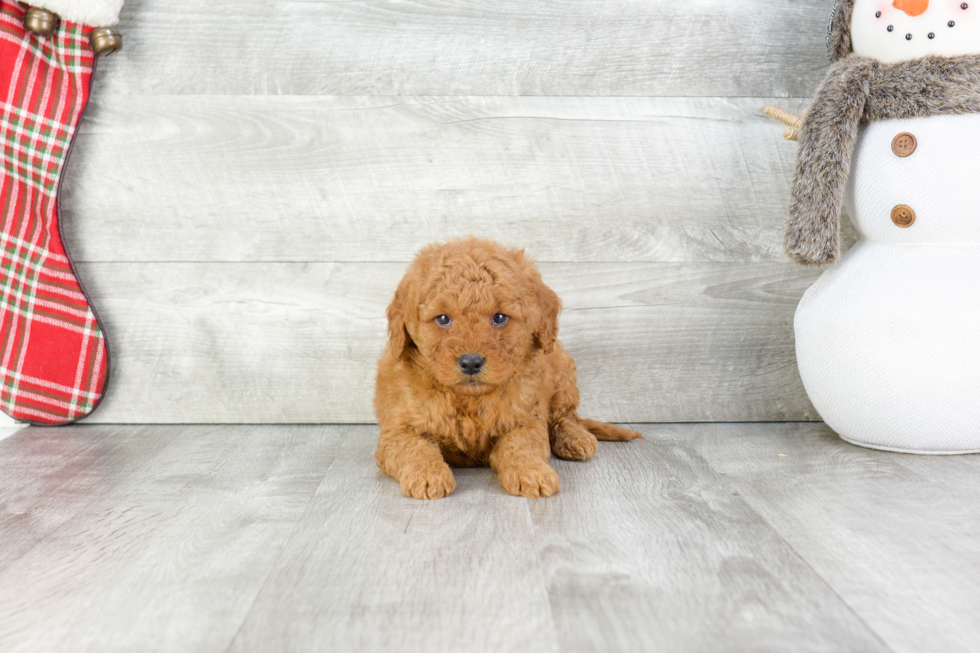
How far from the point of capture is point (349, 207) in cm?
208

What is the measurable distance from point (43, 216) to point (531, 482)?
1522 mm

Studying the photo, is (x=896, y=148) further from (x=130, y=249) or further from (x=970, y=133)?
(x=130, y=249)

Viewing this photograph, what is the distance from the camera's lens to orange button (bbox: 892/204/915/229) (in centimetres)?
173

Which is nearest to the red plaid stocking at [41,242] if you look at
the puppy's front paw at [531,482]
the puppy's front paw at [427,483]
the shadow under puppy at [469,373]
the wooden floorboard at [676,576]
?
the shadow under puppy at [469,373]

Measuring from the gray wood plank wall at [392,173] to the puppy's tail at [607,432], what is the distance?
25 cm

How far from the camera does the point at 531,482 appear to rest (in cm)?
152

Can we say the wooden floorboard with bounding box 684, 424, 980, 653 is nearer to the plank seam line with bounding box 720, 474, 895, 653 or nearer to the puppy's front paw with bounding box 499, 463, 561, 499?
the plank seam line with bounding box 720, 474, 895, 653

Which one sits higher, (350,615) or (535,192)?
(535,192)

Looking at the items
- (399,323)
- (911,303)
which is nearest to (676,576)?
(399,323)

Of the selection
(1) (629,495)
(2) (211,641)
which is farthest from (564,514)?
(2) (211,641)

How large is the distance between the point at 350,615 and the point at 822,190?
1.41 metres

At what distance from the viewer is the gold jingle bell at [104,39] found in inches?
77.0

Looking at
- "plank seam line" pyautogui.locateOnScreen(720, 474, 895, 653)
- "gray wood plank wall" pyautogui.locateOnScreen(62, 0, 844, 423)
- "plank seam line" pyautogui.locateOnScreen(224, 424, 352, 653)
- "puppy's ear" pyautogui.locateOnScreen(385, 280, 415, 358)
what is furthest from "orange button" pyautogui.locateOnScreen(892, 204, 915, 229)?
"plank seam line" pyautogui.locateOnScreen(224, 424, 352, 653)

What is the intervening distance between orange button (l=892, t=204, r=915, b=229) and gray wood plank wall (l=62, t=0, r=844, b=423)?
396 millimetres
